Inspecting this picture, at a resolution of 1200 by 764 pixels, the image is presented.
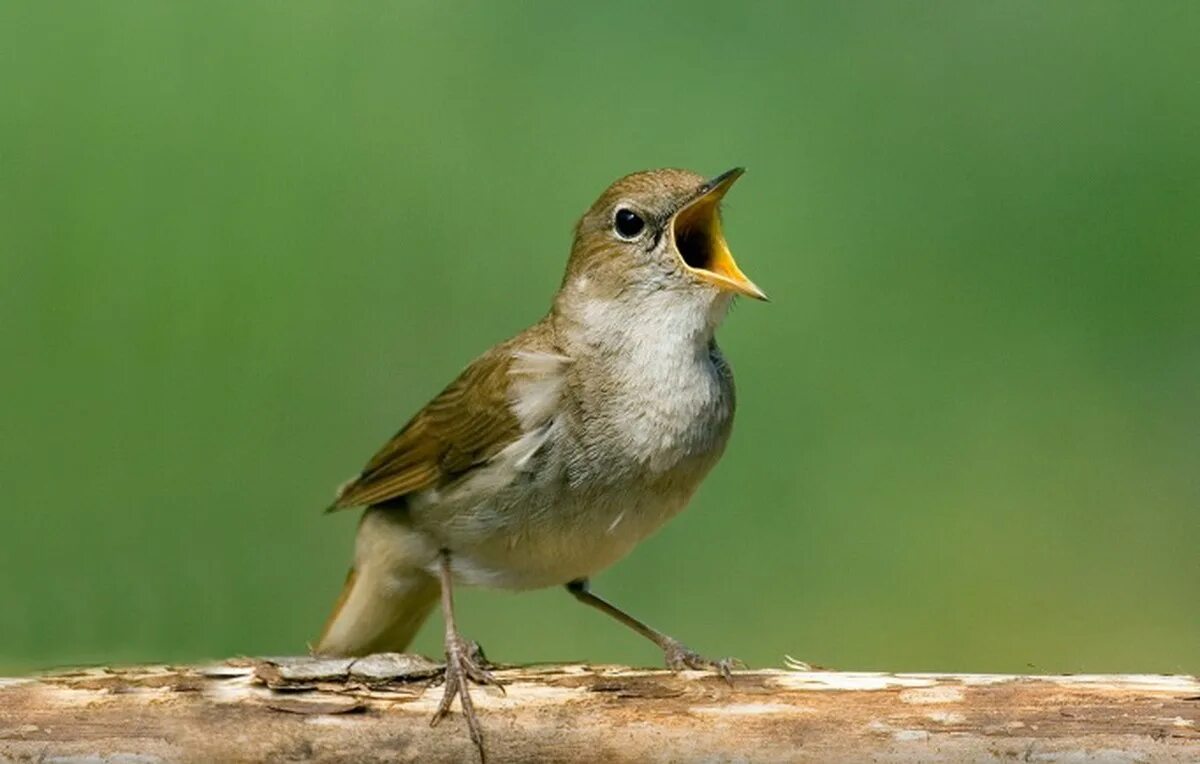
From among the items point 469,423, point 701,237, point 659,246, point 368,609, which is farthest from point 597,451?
point 368,609

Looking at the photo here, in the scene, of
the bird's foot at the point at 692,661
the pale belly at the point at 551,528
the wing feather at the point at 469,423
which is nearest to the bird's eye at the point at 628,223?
the wing feather at the point at 469,423

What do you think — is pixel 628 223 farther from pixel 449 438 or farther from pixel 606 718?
pixel 606 718

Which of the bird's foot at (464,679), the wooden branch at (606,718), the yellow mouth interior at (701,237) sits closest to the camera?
the wooden branch at (606,718)

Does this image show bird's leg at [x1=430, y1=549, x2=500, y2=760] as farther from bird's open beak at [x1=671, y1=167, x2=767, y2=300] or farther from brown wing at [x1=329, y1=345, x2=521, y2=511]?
bird's open beak at [x1=671, y1=167, x2=767, y2=300]

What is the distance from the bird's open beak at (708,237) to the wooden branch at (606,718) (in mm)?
1033

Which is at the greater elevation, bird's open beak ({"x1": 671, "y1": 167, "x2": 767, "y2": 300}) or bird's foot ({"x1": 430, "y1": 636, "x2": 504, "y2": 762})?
bird's open beak ({"x1": 671, "y1": 167, "x2": 767, "y2": 300})

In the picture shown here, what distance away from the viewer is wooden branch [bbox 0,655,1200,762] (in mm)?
3574

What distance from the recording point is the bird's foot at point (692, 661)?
395 cm

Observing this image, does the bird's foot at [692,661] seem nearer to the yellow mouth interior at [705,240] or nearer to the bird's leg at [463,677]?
the bird's leg at [463,677]

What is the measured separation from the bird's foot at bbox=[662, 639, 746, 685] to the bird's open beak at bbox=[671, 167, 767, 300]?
93 cm

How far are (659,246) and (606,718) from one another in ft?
4.20

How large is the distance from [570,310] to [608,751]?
1291 millimetres

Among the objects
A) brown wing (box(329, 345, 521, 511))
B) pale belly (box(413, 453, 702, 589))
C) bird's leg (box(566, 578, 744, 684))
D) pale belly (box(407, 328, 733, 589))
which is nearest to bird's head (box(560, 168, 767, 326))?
pale belly (box(407, 328, 733, 589))

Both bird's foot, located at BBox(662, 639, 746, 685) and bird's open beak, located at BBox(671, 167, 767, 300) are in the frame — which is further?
bird's open beak, located at BBox(671, 167, 767, 300)
